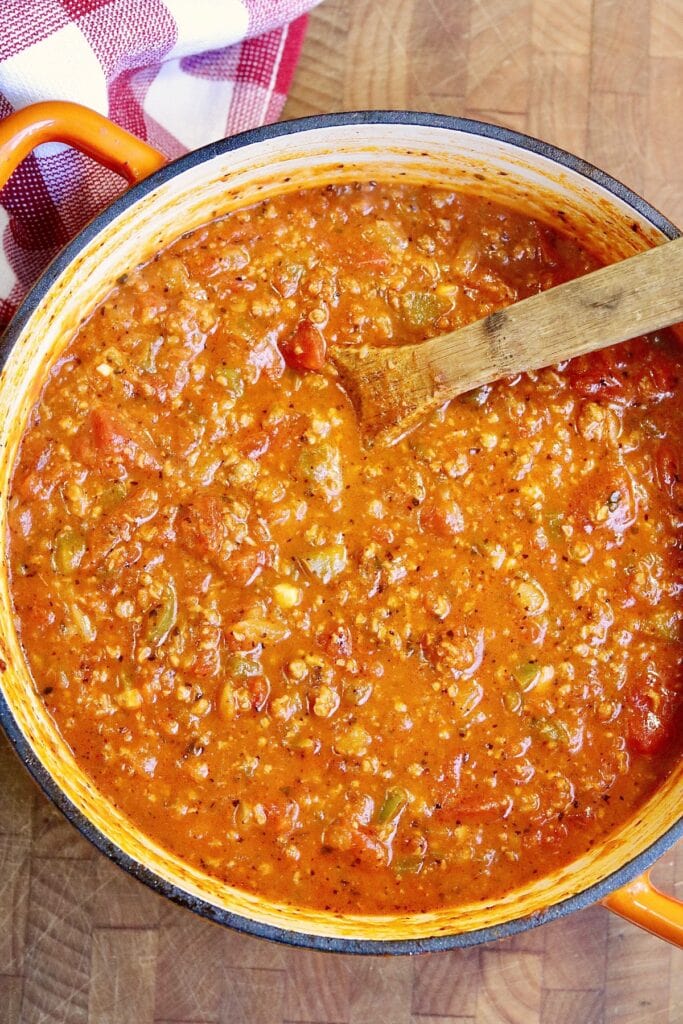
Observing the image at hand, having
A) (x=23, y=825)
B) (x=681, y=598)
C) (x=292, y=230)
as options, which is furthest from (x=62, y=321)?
(x=681, y=598)

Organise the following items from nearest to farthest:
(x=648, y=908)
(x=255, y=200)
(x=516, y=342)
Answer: (x=648, y=908), (x=516, y=342), (x=255, y=200)

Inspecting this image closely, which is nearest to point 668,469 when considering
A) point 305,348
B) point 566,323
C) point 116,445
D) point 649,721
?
point 566,323

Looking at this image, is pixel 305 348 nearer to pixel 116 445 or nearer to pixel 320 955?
pixel 116 445

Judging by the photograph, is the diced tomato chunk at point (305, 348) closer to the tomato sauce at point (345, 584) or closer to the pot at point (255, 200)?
the tomato sauce at point (345, 584)

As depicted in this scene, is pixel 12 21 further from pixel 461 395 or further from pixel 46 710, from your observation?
pixel 46 710

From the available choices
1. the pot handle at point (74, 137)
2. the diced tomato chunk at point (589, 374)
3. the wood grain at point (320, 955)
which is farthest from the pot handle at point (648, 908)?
the pot handle at point (74, 137)

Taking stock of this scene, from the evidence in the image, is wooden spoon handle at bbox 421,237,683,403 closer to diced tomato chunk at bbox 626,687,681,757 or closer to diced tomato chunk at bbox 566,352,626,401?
diced tomato chunk at bbox 566,352,626,401

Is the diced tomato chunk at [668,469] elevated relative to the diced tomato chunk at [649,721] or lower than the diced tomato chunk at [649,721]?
elevated
